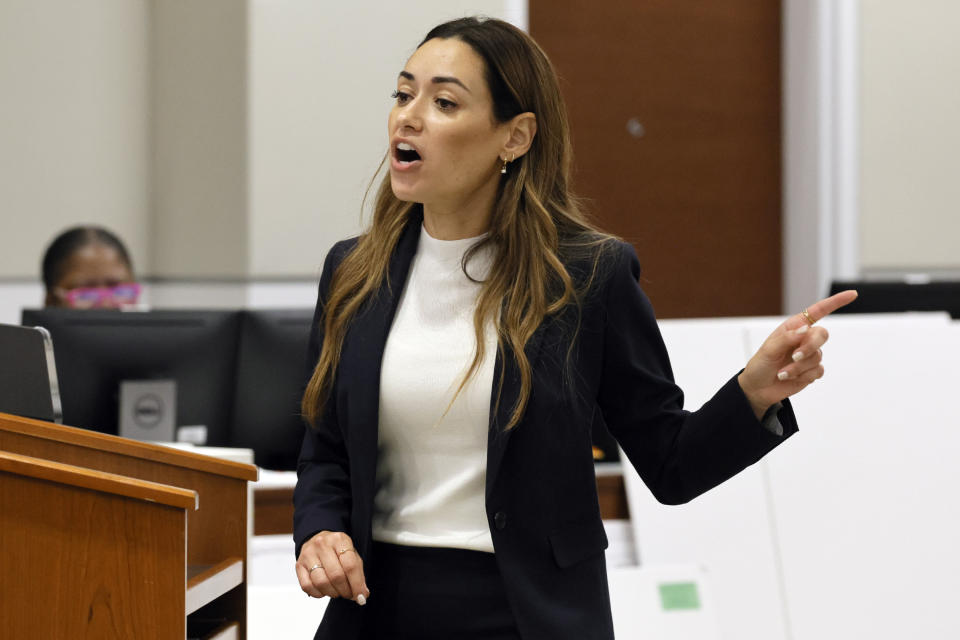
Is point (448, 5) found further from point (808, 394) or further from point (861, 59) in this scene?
point (808, 394)

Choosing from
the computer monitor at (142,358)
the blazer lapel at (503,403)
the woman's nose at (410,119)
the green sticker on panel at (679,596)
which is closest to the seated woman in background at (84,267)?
the computer monitor at (142,358)

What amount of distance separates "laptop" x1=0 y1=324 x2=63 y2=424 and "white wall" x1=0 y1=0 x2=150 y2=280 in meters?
3.74

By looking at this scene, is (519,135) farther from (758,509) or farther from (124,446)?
(758,509)

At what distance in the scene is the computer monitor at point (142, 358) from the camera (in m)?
2.99

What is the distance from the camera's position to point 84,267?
426cm

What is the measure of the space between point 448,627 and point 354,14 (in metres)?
4.27

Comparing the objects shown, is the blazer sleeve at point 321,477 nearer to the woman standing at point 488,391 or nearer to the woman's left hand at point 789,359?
the woman standing at point 488,391

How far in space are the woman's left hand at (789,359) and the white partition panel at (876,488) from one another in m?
1.89

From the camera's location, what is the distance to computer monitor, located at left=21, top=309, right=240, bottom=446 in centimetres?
299

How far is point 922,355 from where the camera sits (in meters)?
3.32

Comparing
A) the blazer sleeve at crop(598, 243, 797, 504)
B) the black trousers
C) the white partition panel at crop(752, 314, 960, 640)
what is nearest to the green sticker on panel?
the white partition panel at crop(752, 314, 960, 640)

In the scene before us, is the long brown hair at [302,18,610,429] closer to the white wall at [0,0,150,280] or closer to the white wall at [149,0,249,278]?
the white wall at [149,0,249,278]

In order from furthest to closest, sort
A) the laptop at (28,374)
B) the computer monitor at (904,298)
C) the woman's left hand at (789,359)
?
the computer monitor at (904,298)
the laptop at (28,374)
the woman's left hand at (789,359)

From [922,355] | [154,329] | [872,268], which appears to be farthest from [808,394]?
[872,268]
